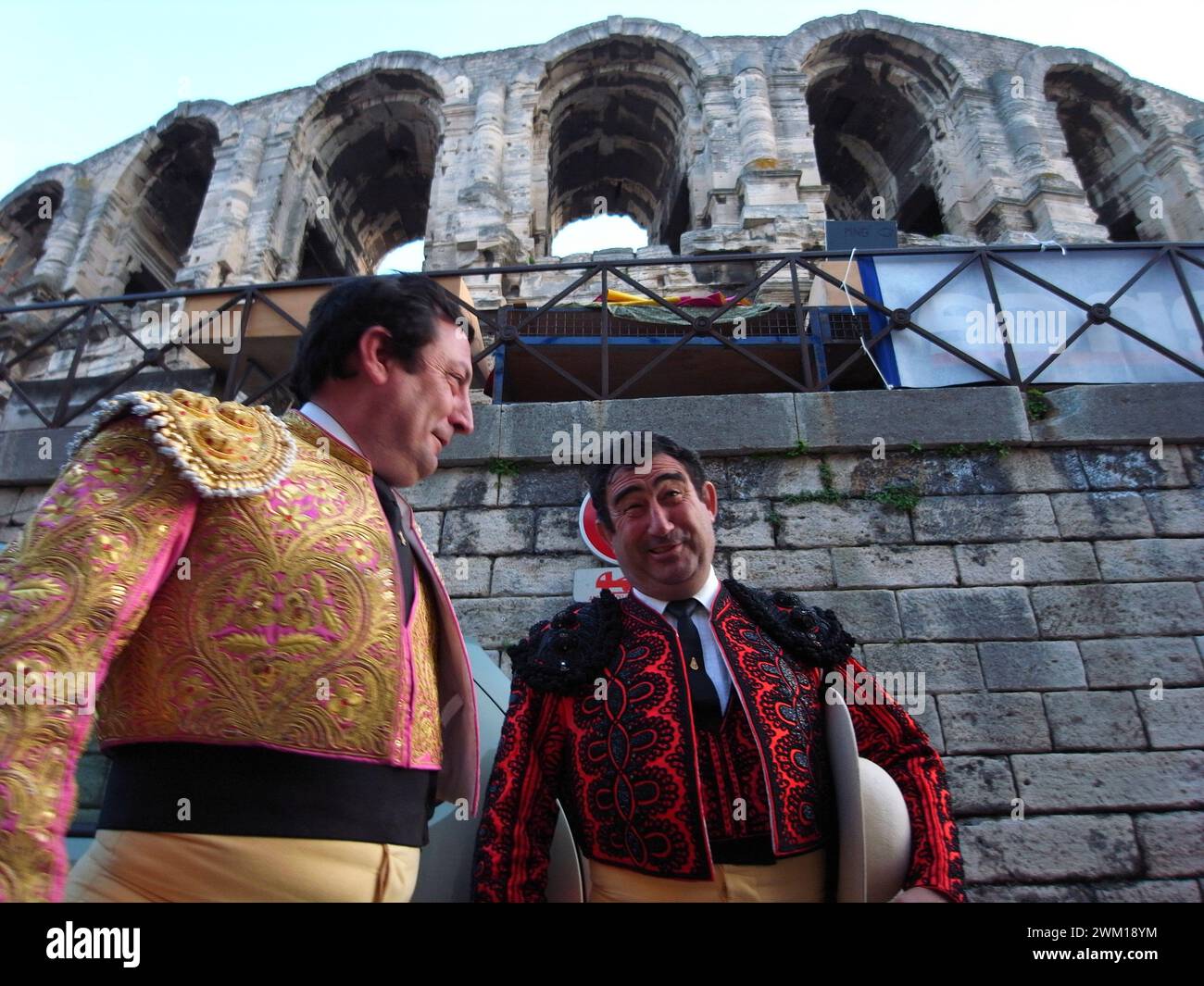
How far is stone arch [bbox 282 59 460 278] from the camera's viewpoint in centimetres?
1316

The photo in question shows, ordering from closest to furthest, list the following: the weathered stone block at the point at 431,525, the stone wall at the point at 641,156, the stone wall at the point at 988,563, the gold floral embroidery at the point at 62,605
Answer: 1. the gold floral embroidery at the point at 62,605
2. the stone wall at the point at 988,563
3. the weathered stone block at the point at 431,525
4. the stone wall at the point at 641,156

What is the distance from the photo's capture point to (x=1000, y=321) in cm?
525

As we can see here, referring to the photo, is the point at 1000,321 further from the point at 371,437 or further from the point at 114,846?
the point at 114,846

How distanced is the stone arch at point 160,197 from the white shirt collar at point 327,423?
15.1m

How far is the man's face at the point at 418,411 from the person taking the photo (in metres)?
1.70

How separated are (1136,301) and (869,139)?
1067 cm

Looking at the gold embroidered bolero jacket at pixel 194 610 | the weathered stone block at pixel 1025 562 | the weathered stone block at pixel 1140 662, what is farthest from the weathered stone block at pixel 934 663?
the gold embroidered bolero jacket at pixel 194 610

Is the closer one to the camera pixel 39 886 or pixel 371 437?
pixel 39 886

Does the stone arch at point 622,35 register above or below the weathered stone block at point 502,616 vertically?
above

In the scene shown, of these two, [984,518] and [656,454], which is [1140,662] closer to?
[984,518]

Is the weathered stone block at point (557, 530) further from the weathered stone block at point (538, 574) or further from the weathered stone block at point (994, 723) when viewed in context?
the weathered stone block at point (994, 723)

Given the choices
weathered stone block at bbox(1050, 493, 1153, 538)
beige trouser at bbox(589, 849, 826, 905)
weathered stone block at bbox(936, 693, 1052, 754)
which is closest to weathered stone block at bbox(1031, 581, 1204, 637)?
weathered stone block at bbox(1050, 493, 1153, 538)
